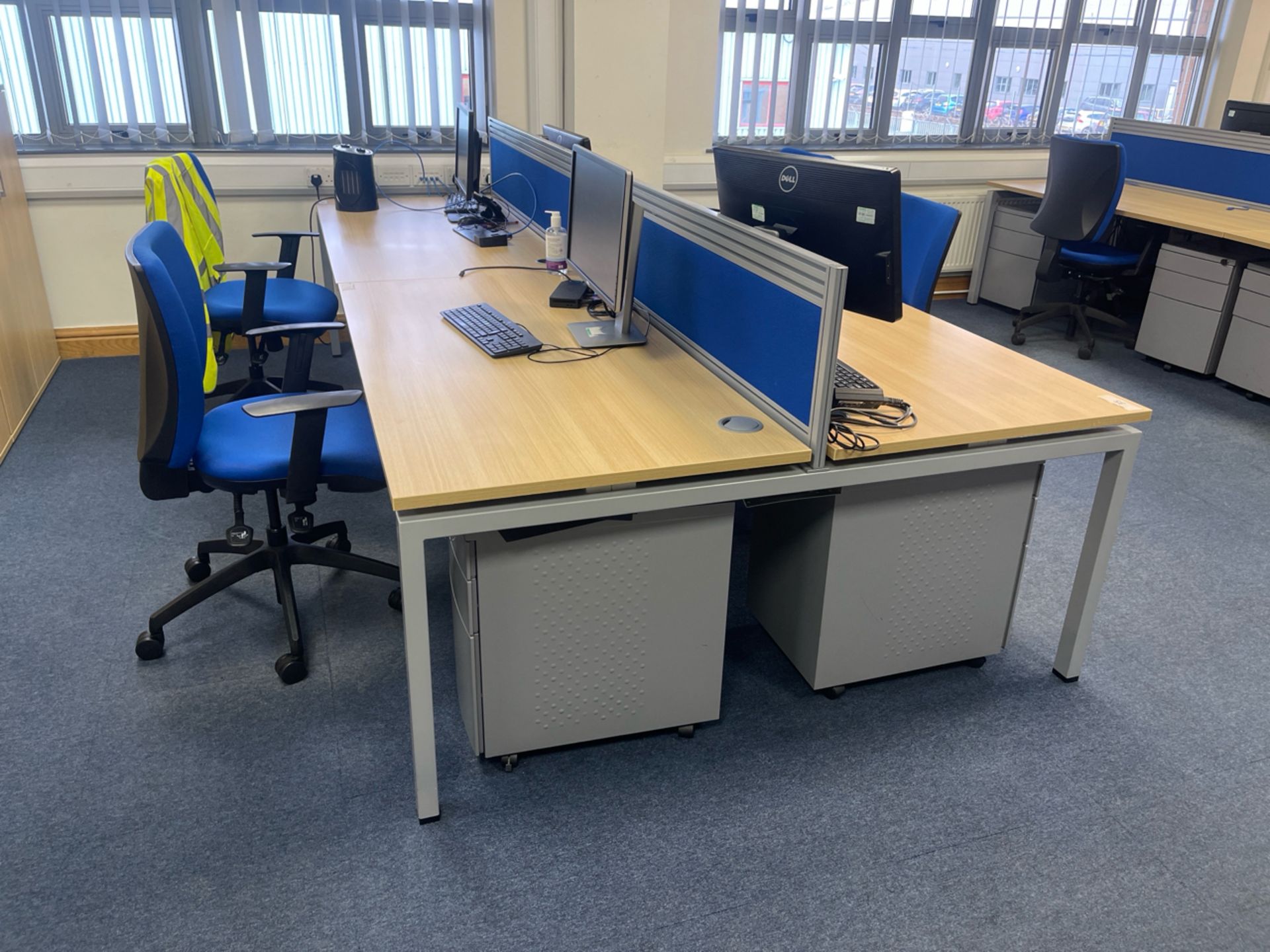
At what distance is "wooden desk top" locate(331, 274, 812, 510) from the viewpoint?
63.5 inches

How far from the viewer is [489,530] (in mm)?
1622

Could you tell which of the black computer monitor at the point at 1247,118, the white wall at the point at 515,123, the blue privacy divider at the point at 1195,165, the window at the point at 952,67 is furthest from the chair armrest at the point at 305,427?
the black computer monitor at the point at 1247,118

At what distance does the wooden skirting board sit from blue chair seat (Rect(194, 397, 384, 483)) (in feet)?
6.41

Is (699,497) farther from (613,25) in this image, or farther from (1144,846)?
(613,25)

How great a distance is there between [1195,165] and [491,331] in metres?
4.28

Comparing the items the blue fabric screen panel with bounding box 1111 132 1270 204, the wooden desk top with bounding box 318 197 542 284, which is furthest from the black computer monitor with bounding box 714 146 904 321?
the blue fabric screen panel with bounding box 1111 132 1270 204

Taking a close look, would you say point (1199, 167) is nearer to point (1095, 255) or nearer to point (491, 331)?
point (1095, 255)

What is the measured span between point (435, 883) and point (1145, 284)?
4920 millimetres

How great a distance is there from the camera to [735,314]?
6.63 feet

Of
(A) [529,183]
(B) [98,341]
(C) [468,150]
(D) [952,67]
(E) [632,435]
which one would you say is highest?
(D) [952,67]

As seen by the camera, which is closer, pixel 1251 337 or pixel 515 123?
pixel 1251 337

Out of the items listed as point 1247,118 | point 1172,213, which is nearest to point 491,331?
point 1172,213

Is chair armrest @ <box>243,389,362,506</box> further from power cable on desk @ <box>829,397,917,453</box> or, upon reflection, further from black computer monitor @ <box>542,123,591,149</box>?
black computer monitor @ <box>542,123,591,149</box>

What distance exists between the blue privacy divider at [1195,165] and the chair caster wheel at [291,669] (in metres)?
4.26
